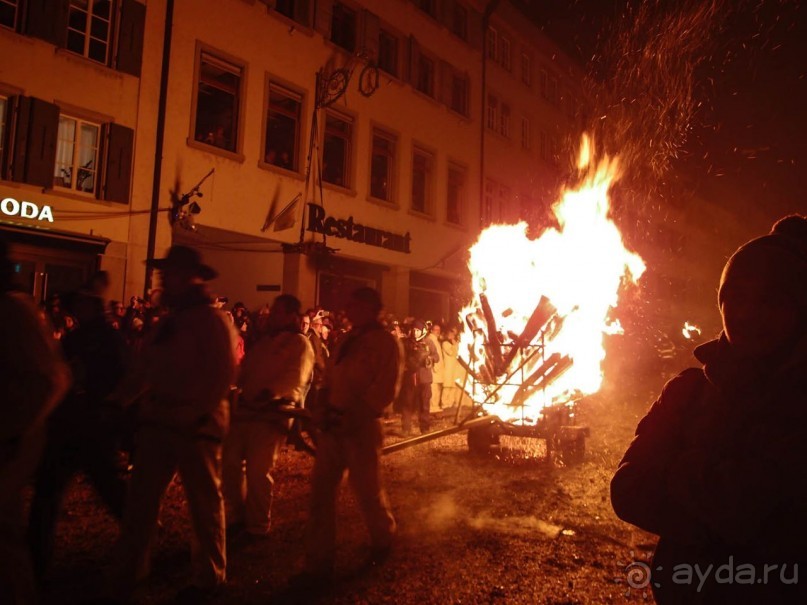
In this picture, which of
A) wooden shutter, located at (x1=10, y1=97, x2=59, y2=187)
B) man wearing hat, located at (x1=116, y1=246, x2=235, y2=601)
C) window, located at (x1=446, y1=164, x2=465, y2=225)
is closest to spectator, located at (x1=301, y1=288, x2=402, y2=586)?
man wearing hat, located at (x1=116, y1=246, x2=235, y2=601)

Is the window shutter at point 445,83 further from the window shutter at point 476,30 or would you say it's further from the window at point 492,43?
the window at point 492,43

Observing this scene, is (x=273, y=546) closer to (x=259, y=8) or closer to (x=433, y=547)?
(x=433, y=547)

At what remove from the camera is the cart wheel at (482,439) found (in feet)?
28.0

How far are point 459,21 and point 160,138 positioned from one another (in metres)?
14.0

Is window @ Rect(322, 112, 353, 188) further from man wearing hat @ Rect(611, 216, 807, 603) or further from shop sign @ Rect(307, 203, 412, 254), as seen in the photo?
man wearing hat @ Rect(611, 216, 807, 603)

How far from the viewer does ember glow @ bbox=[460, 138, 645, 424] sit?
8445mm

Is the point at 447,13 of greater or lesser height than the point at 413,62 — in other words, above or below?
above

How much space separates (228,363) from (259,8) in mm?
14205

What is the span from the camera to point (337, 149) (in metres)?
17.9

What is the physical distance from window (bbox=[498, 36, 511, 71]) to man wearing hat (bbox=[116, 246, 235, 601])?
2396cm

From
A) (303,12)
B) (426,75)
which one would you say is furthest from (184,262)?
(426,75)

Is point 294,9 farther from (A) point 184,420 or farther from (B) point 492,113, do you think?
(A) point 184,420

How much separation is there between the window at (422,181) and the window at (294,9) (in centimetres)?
604

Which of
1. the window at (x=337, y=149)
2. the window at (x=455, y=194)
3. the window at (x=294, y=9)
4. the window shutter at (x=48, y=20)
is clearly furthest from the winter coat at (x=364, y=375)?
the window at (x=455, y=194)
